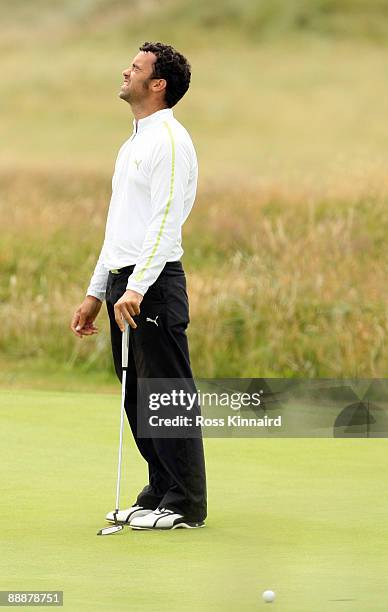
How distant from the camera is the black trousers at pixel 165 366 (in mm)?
5898

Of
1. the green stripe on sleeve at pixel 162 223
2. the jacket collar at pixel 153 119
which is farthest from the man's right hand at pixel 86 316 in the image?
the jacket collar at pixel 153 119

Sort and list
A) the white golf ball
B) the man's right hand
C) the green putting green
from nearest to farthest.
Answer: the white golf ball → the green putting green → the man's right hand

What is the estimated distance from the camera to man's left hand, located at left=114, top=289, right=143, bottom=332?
5.71 metres

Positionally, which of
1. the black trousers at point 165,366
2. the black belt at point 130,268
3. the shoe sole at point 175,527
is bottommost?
the shoe sole at point 175,527

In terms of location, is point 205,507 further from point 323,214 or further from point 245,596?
point 323,214

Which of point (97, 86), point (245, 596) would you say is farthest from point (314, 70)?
point (245, 596)

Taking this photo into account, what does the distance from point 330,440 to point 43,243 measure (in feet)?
35.3

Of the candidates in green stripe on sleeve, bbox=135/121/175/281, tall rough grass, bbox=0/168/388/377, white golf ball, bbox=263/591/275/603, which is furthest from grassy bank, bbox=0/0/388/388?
white golf ball, bbox=263/591/275/603

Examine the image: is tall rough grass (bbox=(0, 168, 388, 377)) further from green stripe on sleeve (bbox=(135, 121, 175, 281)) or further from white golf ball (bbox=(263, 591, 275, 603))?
white golf ball (bbox=(263, 591, 275, 603))

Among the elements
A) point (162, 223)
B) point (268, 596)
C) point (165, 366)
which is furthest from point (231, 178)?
point (268, 596)

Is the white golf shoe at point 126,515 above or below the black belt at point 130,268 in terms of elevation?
below

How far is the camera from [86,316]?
6184mm

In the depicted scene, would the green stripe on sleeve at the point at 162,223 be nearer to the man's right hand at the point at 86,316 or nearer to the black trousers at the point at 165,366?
the black trousers at the point at 165,366

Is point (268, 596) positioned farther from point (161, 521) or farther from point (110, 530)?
point (161, 521)
